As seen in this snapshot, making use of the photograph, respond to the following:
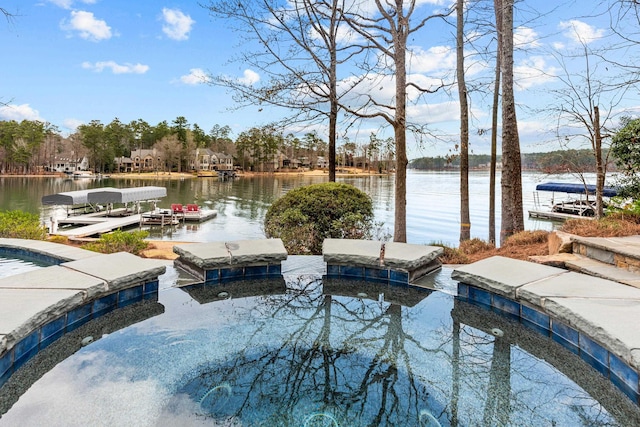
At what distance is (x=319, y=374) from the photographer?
2.26m

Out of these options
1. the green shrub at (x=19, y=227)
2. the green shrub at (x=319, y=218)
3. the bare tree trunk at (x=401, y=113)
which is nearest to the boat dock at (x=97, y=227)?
the green shrub at (x=19, y=227)

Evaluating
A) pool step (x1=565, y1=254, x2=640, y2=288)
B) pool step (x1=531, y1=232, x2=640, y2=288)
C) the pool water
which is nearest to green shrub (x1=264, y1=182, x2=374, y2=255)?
pool step (x1=531, y1=232, x2=640, y2=288)

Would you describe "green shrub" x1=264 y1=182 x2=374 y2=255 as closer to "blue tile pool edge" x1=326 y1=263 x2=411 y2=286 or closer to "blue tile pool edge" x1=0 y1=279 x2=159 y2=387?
"blue tile pool edge" x1=326 y1=263 x2=411 y2=286

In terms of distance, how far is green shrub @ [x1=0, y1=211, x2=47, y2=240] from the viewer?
7371 mm

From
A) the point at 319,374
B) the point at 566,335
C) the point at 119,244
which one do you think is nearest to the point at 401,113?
the point at 566,335

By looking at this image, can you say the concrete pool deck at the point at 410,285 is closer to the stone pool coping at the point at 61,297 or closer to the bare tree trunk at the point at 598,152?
the stone pool coping at the point at 61,297

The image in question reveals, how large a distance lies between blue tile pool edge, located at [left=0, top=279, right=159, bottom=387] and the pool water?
107 millimetres

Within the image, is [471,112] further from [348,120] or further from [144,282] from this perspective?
[144,282]

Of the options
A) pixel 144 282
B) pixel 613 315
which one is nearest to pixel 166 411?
pixel 144 282

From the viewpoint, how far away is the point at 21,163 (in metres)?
60.0

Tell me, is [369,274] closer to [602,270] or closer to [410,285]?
[410,285]

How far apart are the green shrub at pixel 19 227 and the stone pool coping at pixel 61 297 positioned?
203 inches

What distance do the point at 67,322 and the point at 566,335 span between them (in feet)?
12.4

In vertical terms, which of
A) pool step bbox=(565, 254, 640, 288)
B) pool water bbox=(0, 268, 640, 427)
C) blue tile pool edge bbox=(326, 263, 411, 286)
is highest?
pool step bbox=(565, 254, 640, 288)
